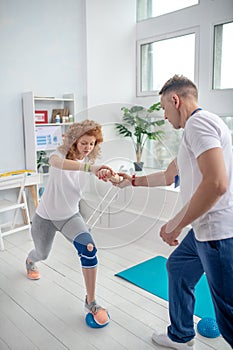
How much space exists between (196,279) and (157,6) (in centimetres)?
333

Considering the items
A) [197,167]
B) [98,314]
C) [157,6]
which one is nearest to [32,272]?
[98,314]

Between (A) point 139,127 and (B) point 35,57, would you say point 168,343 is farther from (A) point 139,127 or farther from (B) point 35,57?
(B) point 35,57

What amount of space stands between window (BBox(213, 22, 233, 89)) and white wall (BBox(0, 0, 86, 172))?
4.65 feet

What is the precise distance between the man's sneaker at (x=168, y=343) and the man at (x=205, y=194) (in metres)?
0.36

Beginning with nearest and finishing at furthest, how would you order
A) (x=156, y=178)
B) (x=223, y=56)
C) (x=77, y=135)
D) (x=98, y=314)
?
(x=77, y=135), (x=156, y=178), (x=98, y=314), (x=223, y=56)

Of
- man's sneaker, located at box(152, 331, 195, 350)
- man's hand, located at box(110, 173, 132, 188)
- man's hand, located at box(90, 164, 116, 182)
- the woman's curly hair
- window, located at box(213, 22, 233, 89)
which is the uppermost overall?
window, located at box(213, 22, 233, 89)

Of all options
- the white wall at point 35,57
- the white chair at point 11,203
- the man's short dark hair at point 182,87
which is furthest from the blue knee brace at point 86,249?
the white wall at point 35,57

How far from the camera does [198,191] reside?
113 cm

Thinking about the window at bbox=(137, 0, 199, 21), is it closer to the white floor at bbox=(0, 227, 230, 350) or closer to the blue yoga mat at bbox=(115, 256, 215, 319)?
the white floor at bbox=(0, 227, 230, 350)

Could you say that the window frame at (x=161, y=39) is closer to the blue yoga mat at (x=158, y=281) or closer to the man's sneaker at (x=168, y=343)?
the blue yoga mat at (x=158, y=281)

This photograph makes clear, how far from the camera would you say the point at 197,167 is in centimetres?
123

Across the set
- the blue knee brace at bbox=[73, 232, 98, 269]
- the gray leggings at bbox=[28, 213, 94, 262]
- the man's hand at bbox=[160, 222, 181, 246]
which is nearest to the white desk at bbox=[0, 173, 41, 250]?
the gray leggings at bbox=[28, 213, 94, 262]

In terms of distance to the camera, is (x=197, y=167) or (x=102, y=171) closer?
(x=197, y=167)

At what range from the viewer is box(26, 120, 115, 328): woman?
1.49 m
